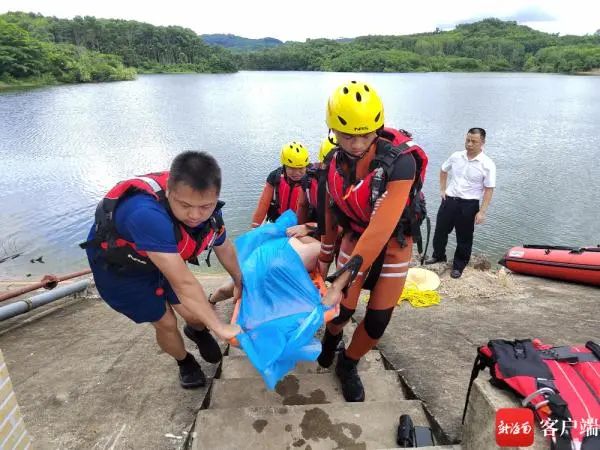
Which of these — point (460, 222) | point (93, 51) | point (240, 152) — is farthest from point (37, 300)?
point (93, 51)

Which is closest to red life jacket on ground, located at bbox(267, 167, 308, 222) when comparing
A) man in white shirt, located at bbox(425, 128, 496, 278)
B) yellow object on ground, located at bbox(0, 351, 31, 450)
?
man in white shirt, located at bbox(425, 128, 496, 278)

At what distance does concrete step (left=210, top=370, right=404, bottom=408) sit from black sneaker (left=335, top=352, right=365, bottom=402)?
0.07 metres

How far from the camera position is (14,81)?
43688 mm

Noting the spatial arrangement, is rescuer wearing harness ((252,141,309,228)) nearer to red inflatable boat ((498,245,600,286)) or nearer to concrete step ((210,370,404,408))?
concrete step ((210,370,404,408))

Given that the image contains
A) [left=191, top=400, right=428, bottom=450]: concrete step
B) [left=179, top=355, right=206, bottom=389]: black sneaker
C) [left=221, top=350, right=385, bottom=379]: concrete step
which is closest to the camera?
[left=191, top=400, right=428, bottom=450]: concrete step

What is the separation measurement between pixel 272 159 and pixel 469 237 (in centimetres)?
1071

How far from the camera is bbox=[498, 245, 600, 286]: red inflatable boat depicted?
18.9 ft

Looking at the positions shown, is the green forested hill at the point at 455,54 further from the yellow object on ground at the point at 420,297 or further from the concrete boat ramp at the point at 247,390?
the concrete boat ramp at the point at 247,390

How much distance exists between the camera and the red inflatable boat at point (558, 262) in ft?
18.9

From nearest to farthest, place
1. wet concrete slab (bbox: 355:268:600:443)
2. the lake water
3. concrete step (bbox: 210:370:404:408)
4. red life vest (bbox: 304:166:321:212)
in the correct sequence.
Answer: concrete step (bbox: 210:370:404:408) → wet concrete slab (bbox: 355:268:600:443) → red life vest (bbox: 304:166:321:212) → the lake water

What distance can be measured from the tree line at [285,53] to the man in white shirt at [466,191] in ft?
178

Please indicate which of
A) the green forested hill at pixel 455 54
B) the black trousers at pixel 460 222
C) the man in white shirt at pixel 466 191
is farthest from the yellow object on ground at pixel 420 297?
the green forested hill at pixel 455 54

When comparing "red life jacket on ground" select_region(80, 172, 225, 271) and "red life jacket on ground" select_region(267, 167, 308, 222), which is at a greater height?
"red life jacket on ground" select_region(80, 172, 225, 271)

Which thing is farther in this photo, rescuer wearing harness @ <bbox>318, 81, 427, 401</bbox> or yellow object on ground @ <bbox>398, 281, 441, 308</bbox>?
yellow object on ground @ <bbox>398, 281, 441, 308</bbox>
